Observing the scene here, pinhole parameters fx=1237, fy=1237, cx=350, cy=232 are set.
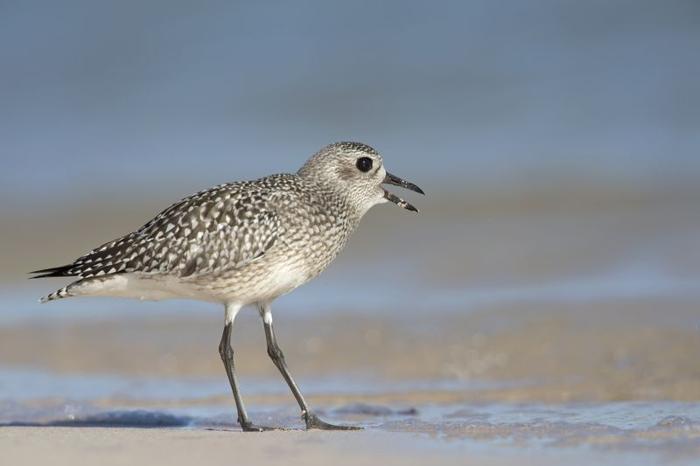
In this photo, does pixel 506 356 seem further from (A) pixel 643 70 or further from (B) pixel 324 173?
(A) pixel 643 70

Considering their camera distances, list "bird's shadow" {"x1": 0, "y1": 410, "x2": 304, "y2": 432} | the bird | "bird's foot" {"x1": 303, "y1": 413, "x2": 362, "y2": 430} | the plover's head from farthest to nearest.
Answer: the plover's head
"bird's shadow" {"x1": 0, "y1": 410, "x2": 304, "y2": 432}
the bird
"bird's foot" {"x1": 303, "y1": 413, "x2": 362, "y2": 430}

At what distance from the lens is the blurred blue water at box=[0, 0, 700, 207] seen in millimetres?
20547

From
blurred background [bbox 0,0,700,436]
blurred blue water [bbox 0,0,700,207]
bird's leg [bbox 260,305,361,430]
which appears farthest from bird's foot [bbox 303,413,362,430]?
blurred blue water [bbox 0,0,700,207]

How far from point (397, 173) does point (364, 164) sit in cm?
1026

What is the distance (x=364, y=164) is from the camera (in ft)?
29.9

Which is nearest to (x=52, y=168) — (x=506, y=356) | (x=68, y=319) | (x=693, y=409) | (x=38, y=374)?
(x=68, y=319)

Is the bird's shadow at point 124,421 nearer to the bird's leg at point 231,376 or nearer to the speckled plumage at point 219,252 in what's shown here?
the bird's leg at point 231,376

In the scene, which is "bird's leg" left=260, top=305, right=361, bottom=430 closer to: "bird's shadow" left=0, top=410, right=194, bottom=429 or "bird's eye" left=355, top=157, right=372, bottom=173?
"bird's shadow" left=0, top=410, right=194, bottom=429

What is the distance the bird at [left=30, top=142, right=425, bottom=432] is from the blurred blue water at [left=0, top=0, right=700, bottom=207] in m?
10.2

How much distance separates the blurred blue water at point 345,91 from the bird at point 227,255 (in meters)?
10.2

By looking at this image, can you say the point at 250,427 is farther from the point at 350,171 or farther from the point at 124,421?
the point at 350,171

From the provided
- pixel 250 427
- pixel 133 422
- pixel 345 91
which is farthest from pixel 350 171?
pixel 345 91

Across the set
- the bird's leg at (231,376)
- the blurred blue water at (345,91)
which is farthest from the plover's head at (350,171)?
the blurred blue water at (345,91)

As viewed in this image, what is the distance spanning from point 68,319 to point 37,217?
6.26 m
